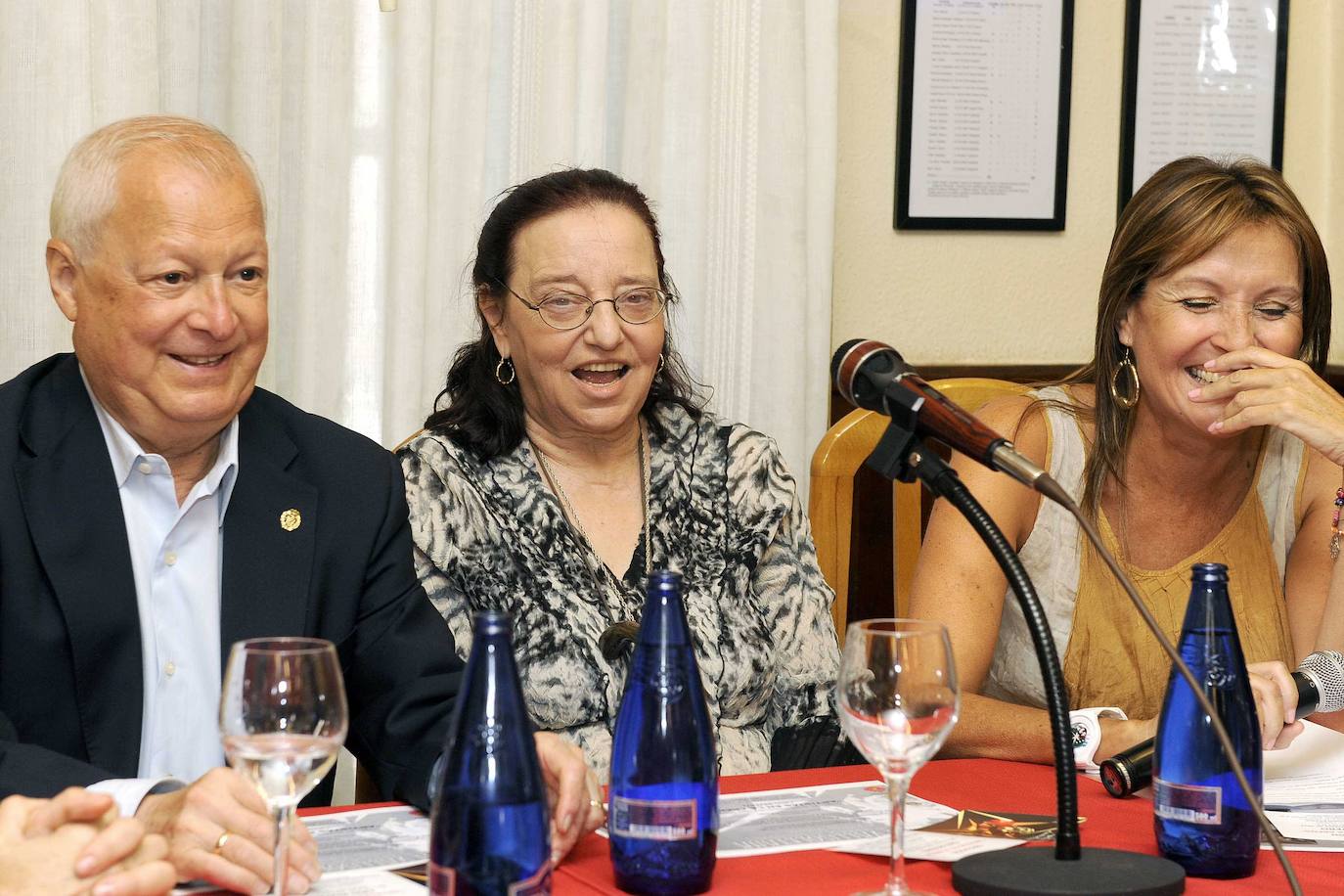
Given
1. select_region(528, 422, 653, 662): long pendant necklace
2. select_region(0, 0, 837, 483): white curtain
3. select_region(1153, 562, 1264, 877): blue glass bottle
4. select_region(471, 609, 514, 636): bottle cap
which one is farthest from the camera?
select_region(0, 0, 837, 483): white curtain

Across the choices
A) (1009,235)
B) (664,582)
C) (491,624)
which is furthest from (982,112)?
(491,624)

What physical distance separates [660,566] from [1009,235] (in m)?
1.52

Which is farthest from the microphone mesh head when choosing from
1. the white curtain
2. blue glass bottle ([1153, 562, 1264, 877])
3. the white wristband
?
the white curtain

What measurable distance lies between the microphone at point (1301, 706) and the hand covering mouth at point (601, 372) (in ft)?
3.24

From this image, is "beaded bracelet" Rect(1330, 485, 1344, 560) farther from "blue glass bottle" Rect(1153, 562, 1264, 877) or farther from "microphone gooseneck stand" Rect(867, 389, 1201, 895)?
"microphone gooseneck stand" Rect(867, 389, 1201, 895)

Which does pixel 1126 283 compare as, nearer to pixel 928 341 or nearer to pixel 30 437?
pixel 928 341

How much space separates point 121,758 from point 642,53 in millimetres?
1761

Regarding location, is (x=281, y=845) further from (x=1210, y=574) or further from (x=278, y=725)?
(x=1210, y=574)

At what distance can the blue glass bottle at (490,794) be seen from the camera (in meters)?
1.00

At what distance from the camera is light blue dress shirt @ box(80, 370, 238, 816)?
5.80 feet

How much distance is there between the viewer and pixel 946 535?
6.76ft

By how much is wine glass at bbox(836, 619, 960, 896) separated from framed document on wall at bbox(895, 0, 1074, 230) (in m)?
2.23

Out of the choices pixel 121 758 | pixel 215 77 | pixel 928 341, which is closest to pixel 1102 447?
pixel 928 341

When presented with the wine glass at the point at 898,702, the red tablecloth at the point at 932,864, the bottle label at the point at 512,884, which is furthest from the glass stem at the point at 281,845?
the wine glass at the point at 898,702
